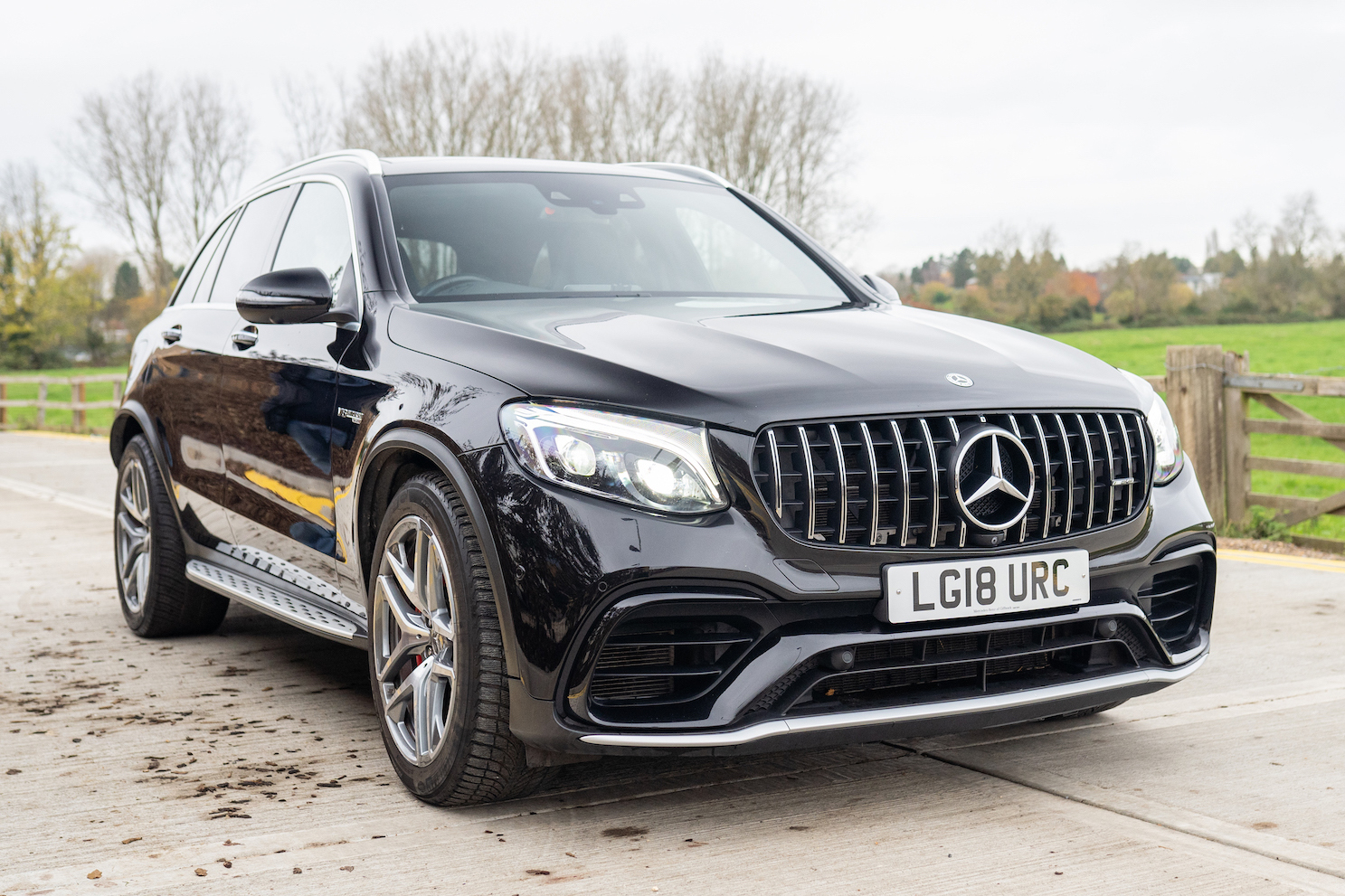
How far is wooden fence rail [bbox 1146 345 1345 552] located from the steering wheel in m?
5.62

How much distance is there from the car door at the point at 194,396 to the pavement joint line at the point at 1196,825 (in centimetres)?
282

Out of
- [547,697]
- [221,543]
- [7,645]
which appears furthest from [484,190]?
[7,645]

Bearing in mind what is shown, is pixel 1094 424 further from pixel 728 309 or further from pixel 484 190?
pixel 484 190

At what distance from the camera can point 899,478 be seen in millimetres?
2961

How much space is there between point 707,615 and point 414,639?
917 mm

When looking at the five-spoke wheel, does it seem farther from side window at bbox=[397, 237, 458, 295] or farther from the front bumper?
the front bumper

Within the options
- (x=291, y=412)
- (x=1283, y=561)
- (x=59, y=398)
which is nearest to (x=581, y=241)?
(x=291, y=412)

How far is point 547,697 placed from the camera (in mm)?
2900

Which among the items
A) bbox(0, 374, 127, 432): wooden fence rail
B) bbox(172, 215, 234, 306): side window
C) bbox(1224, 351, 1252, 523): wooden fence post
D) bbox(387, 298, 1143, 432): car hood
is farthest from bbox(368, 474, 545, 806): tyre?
bbox(0, 374, 127, 432): wooden fence rail

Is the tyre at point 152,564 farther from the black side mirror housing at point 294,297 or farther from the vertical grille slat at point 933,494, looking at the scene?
the vertical grille slat at point 933,494

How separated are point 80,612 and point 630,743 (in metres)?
4.27

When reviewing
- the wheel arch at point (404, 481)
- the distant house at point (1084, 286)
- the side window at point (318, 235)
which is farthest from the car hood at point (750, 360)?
the distant house at point (1084, 286)

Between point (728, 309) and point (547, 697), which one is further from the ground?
point (728, 309)

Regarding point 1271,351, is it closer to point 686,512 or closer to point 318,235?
point 318,235
